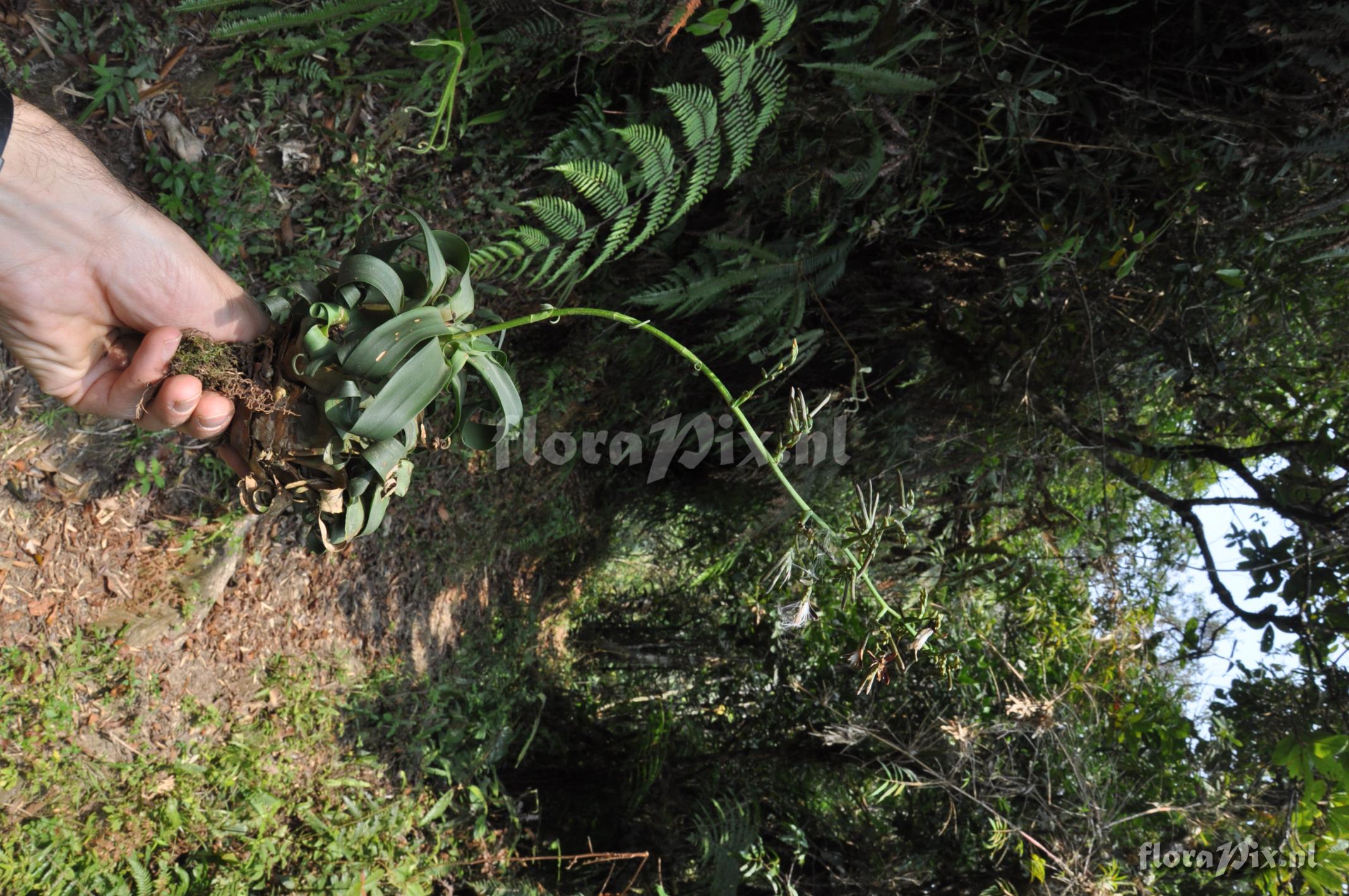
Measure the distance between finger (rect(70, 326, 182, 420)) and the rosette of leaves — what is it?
149mm

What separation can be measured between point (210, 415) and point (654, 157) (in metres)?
1.32

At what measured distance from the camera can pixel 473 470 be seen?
11.7 feet

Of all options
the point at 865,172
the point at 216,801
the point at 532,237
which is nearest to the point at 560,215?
the point at 532,237

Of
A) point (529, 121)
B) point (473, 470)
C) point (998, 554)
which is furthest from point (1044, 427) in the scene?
point (473, 470)

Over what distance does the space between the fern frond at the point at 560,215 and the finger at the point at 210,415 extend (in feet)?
3.58

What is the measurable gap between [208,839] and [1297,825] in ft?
12.3

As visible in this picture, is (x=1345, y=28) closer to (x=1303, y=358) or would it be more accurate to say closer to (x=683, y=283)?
(x=1303, y=358)

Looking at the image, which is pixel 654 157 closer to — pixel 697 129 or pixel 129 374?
pixel 697 129

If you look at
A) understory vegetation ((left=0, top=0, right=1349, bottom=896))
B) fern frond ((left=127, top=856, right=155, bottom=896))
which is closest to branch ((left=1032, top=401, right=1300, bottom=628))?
understory vegetation ((left=0, top=0, right=1349, bottom=896))

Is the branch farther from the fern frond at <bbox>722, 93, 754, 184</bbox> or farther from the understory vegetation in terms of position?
the fern frond at <bbox>722, 93, 754, 184</bbox>

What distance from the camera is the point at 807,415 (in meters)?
1.52

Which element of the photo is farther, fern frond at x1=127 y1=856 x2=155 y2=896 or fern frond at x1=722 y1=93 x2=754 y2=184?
fern frond at x1=127 y1=856 x2=155 y2=896

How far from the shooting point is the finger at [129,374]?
1.49 m

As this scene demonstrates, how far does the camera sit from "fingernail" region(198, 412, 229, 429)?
4.96ft
